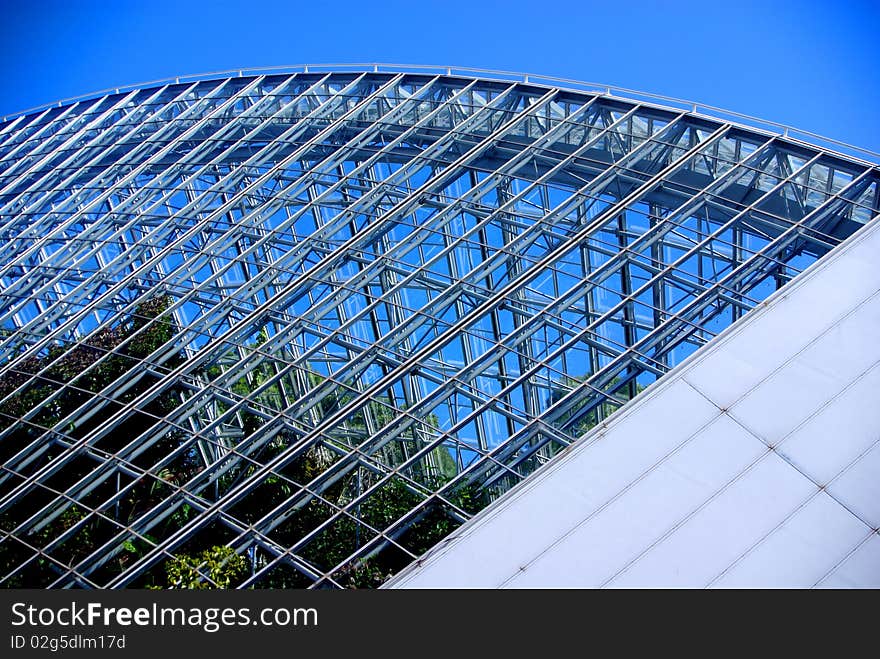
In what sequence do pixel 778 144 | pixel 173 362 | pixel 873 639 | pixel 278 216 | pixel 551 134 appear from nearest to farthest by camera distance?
pixel 873 639
pixel 173 362
pixel 778 144
pixel 551 134
pixel 278 216

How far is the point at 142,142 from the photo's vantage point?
1262 inches

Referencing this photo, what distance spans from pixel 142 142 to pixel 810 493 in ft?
84.7

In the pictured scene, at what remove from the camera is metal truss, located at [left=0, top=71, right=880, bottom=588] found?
1841 centimetres

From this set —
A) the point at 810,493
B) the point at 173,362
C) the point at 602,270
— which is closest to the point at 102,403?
the point at 173,362

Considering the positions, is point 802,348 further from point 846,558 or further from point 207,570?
point 207,570

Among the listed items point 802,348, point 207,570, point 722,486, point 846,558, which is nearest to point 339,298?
point 207,570

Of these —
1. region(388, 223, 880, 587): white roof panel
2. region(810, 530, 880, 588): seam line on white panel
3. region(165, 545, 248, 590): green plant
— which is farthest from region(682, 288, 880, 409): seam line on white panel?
region(165, 545, 248, 590): green plant

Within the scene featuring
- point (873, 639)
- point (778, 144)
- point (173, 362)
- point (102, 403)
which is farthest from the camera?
point (778, 144)

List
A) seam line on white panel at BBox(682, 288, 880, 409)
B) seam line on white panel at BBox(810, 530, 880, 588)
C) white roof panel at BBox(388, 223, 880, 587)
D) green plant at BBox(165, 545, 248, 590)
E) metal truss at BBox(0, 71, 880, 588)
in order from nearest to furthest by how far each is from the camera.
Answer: seam line on white panel at BBox(810, 530, 880, 588) → white roof panel at BBox(388, 223, 880, 587) → seam line on white panel at BBox(682, 288, 880, 409) → green plant at BBox(165, 545, 248, 590) → metal truss at BBox(0, 71, 880, 588)

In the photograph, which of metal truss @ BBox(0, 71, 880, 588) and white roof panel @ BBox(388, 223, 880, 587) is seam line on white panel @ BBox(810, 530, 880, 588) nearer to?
white roof panel @ BBox(388, 223, 880, 587)

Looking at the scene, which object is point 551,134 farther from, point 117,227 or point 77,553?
point 77,553

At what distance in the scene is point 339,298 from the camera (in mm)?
24031

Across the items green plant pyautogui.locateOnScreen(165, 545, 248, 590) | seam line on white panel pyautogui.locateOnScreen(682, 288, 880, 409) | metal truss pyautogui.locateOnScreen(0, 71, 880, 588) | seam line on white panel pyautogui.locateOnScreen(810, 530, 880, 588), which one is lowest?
seam line on white panel pyautogui.locateOnScreen(810, 530, 880, 588)

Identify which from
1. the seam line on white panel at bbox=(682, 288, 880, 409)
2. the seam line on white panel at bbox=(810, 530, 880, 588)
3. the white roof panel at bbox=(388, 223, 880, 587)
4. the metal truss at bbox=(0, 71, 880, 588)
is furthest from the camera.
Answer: the metal truss at bbox=(0, 71, 880, 588)
